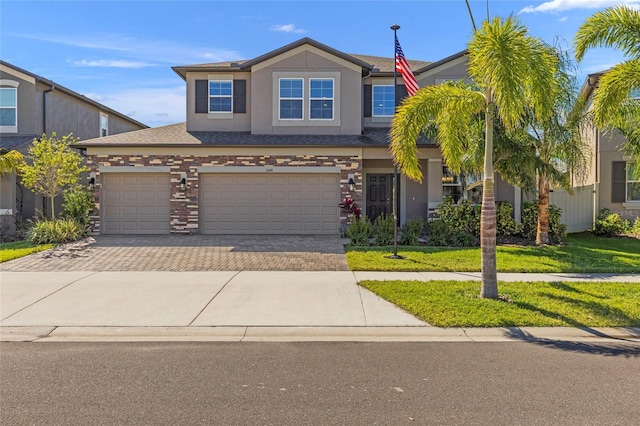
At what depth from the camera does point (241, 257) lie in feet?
41.1

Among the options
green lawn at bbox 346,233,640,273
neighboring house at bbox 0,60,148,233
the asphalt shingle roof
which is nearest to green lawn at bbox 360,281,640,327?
green lawn at bbox 346,233,640,273

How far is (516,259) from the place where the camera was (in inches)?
477

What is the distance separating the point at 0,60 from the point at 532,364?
2141 centimetres

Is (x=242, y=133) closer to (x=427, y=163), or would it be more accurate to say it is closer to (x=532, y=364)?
(x=427, y=163)

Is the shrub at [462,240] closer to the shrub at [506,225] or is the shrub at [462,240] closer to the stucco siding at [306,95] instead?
the shrub at [506,225]

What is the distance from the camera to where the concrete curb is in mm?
6477

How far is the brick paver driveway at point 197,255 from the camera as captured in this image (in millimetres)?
11398

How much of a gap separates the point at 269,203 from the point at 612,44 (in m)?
11.2

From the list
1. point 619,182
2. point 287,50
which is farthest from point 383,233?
point 619,182

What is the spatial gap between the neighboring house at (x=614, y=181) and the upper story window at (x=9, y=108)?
22407 mm

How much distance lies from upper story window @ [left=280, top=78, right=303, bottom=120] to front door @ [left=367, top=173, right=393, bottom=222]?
371 cm

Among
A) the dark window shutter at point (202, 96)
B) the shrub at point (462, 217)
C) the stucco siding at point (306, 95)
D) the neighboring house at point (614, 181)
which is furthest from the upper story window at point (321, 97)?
the neighboring house at point (614, 181)

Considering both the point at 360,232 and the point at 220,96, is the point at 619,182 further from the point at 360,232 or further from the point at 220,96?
the point at 220,96

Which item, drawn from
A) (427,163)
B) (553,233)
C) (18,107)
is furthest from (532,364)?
(18,107)
